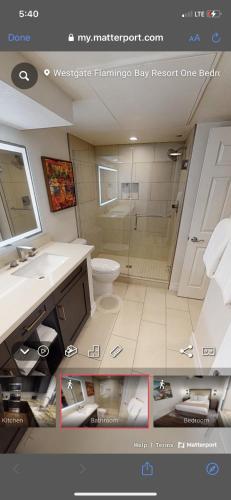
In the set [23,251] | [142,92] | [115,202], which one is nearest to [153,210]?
[115,202]

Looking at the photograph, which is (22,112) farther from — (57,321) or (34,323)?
(57,321)

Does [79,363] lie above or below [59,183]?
below

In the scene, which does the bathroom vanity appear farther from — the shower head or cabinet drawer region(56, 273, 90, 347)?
the shower head

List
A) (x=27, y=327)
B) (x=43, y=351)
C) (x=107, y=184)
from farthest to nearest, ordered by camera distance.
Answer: (x=107, y=184)
(x=43, y=351)
(x=27, y=327)

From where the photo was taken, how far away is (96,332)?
1708mm

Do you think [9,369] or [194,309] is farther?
[194,309]

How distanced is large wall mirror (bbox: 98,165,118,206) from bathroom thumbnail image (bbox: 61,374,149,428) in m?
2.71

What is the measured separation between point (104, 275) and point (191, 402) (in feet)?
4.85

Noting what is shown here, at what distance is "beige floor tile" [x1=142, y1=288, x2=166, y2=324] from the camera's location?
1880mm

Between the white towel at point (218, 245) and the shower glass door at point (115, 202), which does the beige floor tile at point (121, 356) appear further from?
the shower glass door at point (115, 202)
